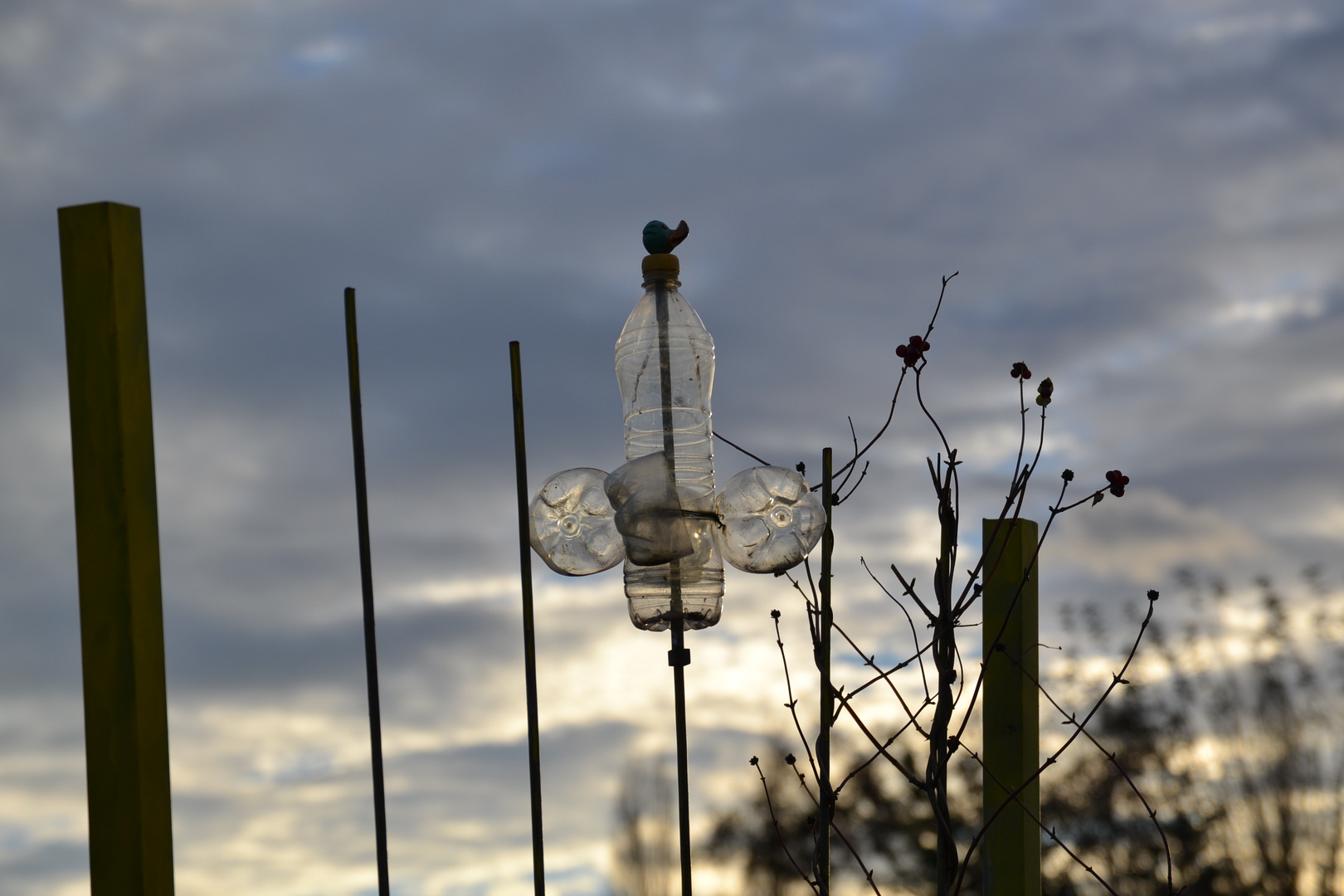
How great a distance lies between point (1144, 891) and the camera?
28.0 feet

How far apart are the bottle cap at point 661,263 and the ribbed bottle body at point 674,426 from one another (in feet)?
0.08

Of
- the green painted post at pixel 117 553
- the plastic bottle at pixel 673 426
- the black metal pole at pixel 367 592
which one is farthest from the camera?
the plastic bottle at pixel 673 426

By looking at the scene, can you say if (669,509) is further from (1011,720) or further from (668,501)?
(1011,720)

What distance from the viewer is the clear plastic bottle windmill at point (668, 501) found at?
3.20 m

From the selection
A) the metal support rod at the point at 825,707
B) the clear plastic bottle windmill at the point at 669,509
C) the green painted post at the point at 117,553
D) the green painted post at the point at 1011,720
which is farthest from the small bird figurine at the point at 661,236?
the green painted post at the point at 117,553

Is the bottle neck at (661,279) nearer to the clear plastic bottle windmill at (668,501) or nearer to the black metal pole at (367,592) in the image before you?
the clear plastic bottle windmill at (668,501)

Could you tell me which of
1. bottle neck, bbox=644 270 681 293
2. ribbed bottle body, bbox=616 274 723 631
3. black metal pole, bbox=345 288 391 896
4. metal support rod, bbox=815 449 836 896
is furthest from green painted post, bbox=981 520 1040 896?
black metal pole, bbox=345 288 391 896

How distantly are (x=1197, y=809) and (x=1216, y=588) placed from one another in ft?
5.05

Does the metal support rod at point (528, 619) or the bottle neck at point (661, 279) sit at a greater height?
the bottle neck at point (661, 279)

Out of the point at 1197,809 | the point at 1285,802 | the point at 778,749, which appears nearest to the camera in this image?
the point at 1285,802

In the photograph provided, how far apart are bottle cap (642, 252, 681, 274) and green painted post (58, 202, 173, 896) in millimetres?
1497

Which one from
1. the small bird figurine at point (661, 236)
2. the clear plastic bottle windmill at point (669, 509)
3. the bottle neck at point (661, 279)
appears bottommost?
the clear plastic bottle windmill at point (669, 509)

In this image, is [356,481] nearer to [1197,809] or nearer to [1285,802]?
[1285,802]

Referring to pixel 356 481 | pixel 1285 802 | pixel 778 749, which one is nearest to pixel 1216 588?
pixel 1285 802
